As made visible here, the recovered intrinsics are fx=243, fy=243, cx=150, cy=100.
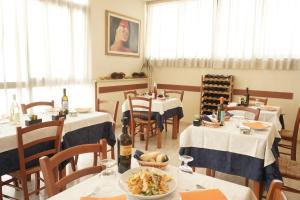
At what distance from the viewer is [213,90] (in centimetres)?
535

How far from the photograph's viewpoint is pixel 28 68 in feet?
12.1

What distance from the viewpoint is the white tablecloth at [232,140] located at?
2.14 meters

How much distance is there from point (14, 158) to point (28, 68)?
1994mm

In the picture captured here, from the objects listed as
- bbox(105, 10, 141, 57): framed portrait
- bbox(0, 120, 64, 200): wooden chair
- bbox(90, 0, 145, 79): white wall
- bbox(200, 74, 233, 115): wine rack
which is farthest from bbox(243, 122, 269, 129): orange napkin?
bbox(105, 10, 141, 57): framed portrait

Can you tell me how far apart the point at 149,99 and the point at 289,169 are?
2.15 m

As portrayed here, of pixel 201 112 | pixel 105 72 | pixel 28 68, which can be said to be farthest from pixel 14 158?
pixel 201 112

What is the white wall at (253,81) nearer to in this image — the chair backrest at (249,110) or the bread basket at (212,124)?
the chair backrest at (249,110)

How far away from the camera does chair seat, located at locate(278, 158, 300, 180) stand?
2.21 m

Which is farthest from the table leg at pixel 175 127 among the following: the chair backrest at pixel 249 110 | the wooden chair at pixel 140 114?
the chair backrest at pixel 249 110

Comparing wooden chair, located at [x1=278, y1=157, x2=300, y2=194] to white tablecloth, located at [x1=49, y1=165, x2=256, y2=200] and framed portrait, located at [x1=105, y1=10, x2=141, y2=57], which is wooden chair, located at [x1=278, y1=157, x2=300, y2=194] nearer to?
white tablecloth, located at [x1=49, y1=165, x2=256, y2=200]

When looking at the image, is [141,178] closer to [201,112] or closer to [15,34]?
[15,34]

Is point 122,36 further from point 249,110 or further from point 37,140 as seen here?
point 37,140

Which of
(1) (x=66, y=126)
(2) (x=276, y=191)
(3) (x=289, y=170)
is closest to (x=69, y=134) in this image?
(1) (x=66, y=126)

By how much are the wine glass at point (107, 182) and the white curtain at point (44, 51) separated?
276 centimetres
